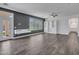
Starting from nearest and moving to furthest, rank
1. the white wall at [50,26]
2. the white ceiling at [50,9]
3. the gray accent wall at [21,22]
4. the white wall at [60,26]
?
the white ceiling at [50,9], the white wall at [60,26], the white wall at [50,26], the gray accent wall at [21,22]

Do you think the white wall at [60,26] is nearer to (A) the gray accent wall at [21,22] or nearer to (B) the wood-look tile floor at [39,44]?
(B) the wood-look tile floor at [39,44]

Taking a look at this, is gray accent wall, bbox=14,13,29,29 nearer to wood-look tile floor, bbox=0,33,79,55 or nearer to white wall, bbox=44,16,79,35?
wood-look tile floor, bbox=0,33,79,55

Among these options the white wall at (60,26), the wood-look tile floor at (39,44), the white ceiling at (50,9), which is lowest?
the wood-look tile floor at (39,44)

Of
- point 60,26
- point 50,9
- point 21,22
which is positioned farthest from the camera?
point 21,22

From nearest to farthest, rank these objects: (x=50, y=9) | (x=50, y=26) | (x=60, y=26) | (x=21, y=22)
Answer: (x=50, y=9) < (x=60, y=26) < (x=50, y=26) < (x=21, y=22)

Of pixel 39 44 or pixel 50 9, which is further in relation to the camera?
pixel 39 44

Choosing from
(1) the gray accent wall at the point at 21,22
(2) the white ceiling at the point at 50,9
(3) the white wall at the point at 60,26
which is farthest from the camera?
(1) the gray accent wall at the point at 21,22

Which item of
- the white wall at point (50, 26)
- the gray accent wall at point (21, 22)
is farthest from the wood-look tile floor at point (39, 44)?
the gray accent wall at point (21, 22)

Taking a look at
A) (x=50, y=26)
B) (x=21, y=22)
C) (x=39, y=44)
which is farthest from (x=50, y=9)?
(x=21, y=22)

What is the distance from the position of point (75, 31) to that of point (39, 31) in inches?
38.4

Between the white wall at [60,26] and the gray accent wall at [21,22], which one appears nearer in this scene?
the white wall at [60,26]

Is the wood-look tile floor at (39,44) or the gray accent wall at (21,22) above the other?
the gray accent wall at (21,22)

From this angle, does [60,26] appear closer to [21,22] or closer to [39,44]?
[39,44]
